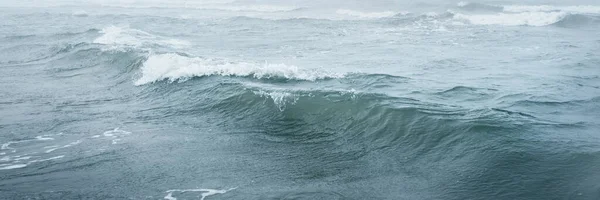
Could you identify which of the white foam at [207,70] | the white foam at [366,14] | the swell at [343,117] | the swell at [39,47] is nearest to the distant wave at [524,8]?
the white foam at [366,14]

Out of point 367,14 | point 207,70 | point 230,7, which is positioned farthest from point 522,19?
point 230,7

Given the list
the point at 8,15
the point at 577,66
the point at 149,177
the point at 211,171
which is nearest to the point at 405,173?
the point at 211,171

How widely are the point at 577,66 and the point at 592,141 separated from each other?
27.7ft

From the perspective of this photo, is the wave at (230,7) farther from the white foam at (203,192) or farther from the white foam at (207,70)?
the white foam at (203,192)

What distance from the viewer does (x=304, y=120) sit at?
37.5 feet

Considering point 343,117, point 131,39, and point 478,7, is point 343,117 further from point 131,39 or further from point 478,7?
point 478,7

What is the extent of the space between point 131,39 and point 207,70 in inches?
394

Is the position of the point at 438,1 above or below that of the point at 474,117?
above

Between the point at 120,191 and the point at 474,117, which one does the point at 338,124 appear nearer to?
the point at 474,117

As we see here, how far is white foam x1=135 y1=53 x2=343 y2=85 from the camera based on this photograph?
15.0 m

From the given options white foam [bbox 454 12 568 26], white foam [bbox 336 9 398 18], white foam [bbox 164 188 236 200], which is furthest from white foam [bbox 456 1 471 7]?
white foam [bbox 164 188 236 200]

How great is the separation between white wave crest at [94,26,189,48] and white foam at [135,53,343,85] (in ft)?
18.1

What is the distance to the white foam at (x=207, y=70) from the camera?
15.0m

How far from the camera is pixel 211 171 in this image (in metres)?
8.78
